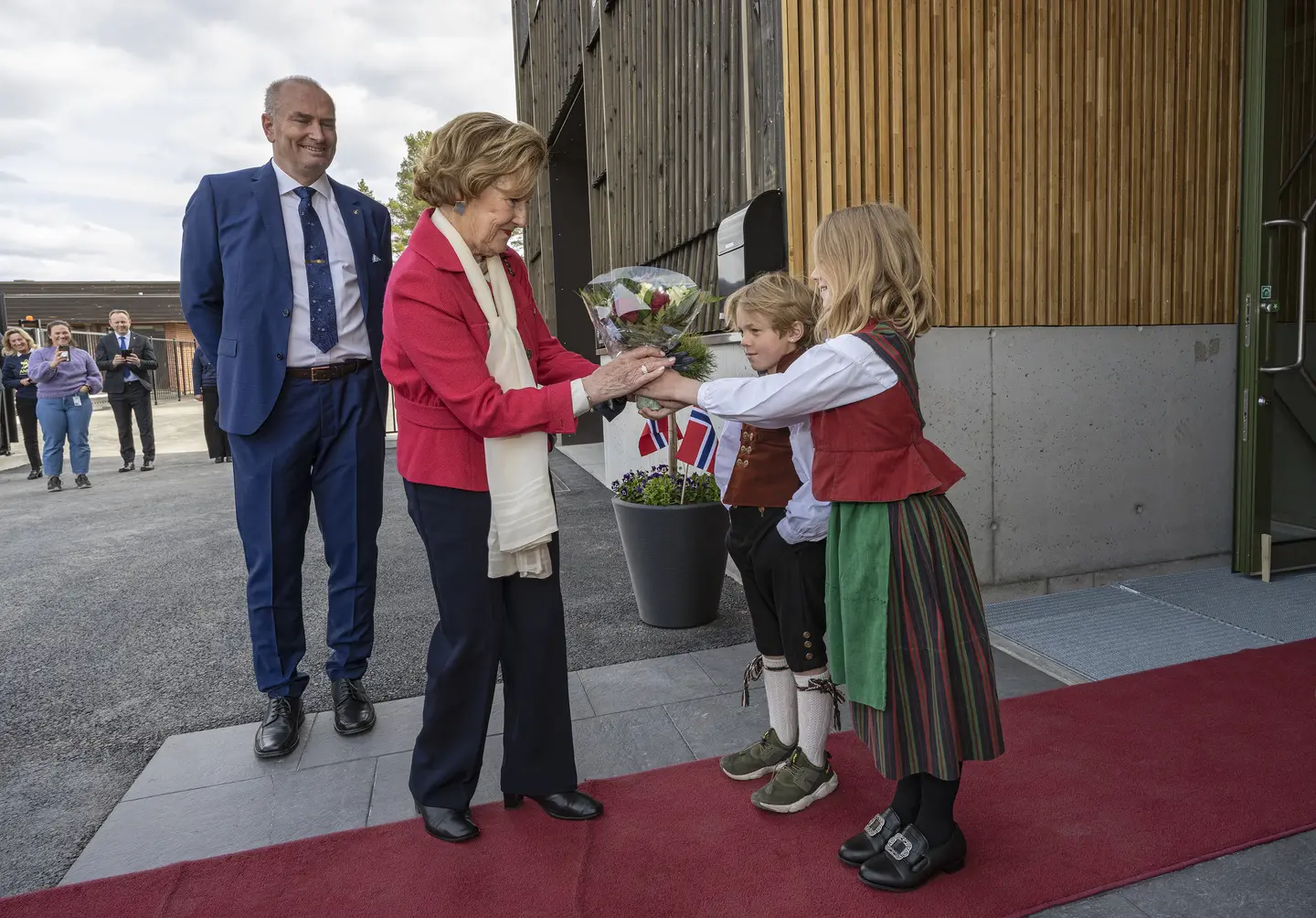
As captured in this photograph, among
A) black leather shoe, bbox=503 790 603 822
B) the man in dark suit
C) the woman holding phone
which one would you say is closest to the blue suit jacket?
black leather shoe, bbox=503 790 603 822

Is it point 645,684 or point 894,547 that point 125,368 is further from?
point 894,547

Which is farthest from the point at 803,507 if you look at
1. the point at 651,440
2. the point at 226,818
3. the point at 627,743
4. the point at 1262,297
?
the point at 1262,297

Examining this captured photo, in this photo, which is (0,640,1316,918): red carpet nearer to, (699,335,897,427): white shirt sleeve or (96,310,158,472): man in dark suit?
(699,335,897,427): white shirt sleeve

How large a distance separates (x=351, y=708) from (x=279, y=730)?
0.23 m

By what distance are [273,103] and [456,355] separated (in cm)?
137

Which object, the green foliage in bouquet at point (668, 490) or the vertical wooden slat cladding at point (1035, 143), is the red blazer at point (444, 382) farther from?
the vertical wooden slat cladding at point (1035, 143)

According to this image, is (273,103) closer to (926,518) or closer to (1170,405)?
(926,518)

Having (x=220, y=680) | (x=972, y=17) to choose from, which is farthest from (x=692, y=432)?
(x=972, y=17)

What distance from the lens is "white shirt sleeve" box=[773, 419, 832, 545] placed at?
2.21 metres

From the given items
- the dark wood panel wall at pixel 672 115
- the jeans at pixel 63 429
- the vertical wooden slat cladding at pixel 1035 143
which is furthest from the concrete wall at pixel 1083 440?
the jeans at pixel 63 429

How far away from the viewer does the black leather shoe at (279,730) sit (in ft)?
9.02

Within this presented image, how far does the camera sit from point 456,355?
6.55ft

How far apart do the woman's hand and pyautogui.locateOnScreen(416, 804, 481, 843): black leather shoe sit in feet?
3.66

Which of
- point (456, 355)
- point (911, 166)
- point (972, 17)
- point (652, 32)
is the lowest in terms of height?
point (456, 355)
